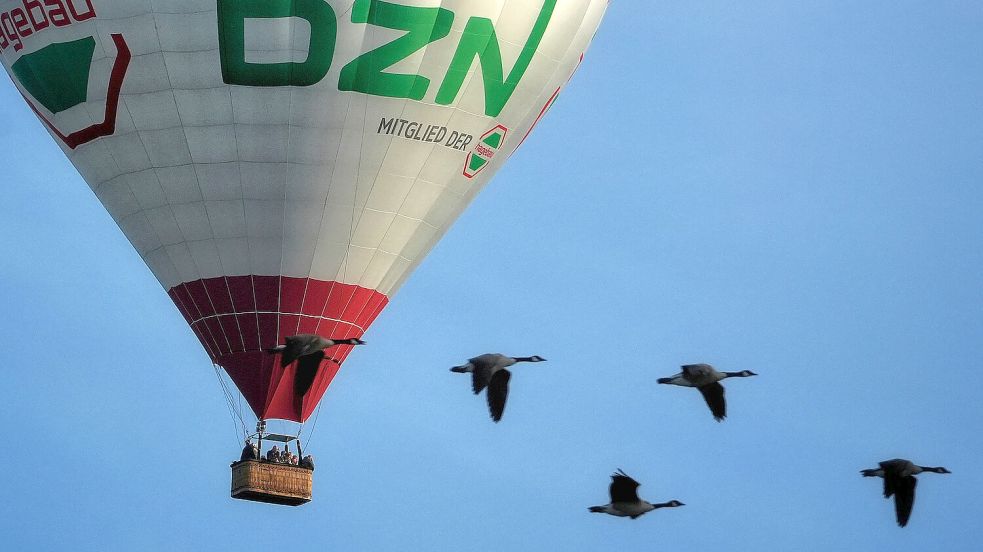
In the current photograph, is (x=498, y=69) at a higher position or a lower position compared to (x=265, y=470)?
higher

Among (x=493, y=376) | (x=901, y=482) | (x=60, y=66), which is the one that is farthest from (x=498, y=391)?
(x=60, y=66)

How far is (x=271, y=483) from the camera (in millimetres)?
31703

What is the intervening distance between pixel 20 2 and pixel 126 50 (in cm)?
190

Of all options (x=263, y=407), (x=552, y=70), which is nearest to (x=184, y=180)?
(x=263, y=407)

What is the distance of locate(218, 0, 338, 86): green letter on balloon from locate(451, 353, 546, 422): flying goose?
570 cm

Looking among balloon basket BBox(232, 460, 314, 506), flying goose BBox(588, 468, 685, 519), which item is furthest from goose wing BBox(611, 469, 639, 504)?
balloon basket BBox(232, 460, 314, 506)

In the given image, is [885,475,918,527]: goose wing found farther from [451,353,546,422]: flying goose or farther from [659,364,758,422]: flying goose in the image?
[451,353,546,422]: flying goose

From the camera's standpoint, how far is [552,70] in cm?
3347

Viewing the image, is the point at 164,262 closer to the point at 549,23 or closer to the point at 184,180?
the point at 184,180

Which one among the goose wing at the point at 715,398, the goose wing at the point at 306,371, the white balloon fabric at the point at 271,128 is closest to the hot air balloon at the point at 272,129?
the white balloon fabric at the point at 271,128

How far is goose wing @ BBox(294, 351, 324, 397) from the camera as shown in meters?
30.0

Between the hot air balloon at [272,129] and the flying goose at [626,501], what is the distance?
6.43 metres

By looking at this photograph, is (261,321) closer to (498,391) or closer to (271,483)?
(271,483)

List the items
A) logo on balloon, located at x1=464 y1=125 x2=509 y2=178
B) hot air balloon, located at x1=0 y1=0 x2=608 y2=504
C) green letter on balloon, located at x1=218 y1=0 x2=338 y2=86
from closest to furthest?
green letter on balloon, located at x1=218 y1=0 x2=338 y2=86, hot air balloon, located at x1=0 y1=0 x2=608 y2=504, logo on balloon, located at x1=464 y1=125 x2=509 y2=178
